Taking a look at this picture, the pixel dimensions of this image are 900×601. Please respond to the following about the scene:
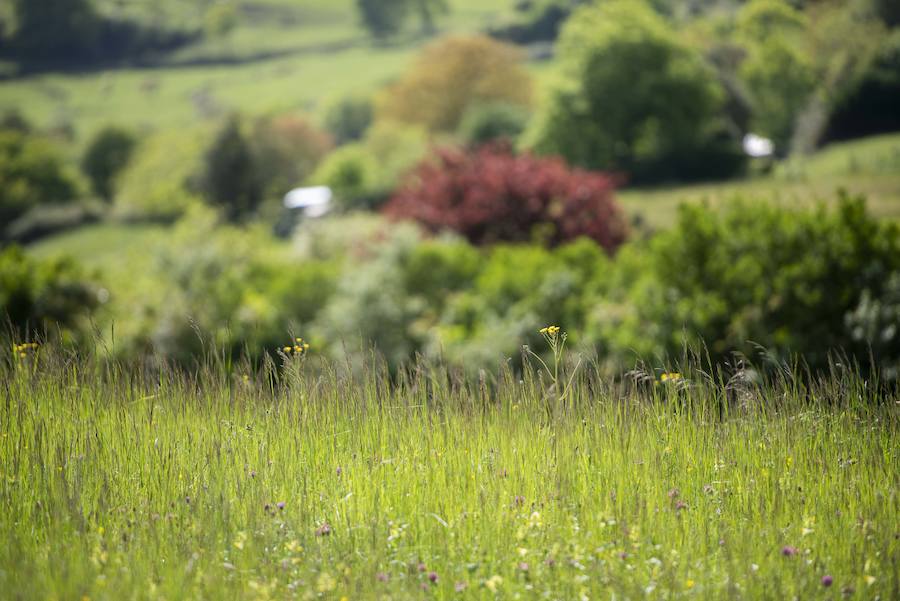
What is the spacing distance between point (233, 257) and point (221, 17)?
7152 centimetres

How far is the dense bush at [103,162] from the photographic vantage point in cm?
4653

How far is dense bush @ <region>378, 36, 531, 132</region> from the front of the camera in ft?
149

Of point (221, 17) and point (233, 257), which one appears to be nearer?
point (233, 257)

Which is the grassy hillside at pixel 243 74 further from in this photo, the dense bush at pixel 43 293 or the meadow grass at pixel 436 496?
the meadow grass at pixel 436 496

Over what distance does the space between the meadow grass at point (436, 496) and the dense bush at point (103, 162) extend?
4504 centimetres

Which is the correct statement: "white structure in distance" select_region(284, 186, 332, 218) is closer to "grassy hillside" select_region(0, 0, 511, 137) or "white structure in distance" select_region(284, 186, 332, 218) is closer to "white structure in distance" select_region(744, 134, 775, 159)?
"white structure in distance" select_region(744, 134, 775, 159)

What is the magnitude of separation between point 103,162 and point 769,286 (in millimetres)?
44631

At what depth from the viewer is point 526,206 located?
15.9 meters

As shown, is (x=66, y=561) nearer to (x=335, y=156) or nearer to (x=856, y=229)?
(x=856, y=229)

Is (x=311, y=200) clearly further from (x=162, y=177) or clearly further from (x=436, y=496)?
(x=436, y=496)

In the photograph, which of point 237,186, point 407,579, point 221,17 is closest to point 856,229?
point 407,579

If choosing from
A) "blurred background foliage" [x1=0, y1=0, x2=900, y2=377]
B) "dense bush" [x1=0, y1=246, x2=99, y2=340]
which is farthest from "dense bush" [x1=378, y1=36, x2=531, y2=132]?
"dense bush" [x1=0, y1=246, x2=99, y2=340]

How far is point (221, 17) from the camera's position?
265 feet

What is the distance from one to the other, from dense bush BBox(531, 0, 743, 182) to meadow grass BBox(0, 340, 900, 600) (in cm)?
2479
